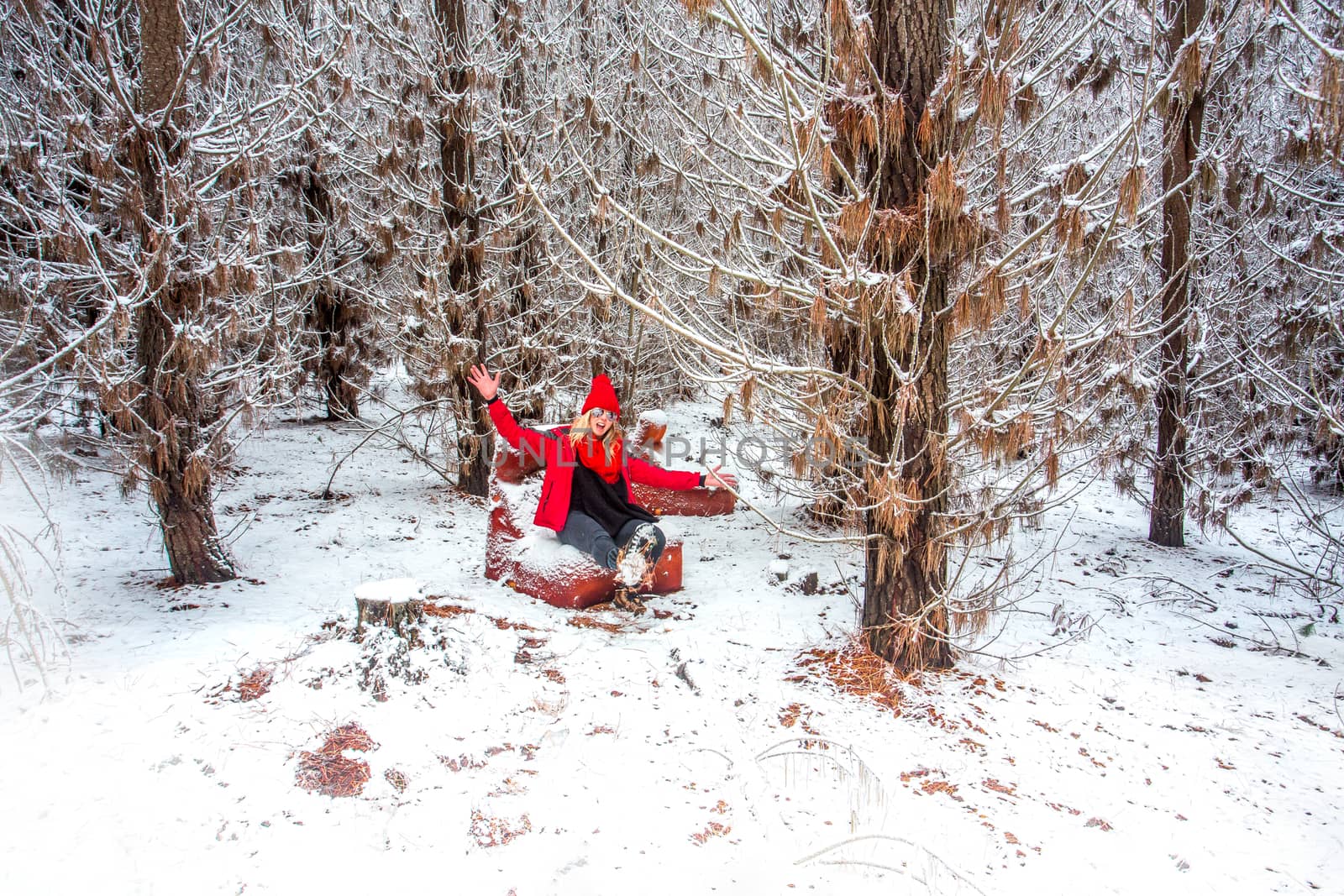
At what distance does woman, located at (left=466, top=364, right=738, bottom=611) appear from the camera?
16.6 ft

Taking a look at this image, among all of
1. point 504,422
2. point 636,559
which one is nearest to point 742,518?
point 636,559

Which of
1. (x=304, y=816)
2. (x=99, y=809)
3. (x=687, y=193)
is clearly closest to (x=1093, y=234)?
(x=304, y=816)

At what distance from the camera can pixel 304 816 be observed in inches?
108

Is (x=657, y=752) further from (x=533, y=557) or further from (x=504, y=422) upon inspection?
(x=504, y=422)

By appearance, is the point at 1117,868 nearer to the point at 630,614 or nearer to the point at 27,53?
the point at 630,614

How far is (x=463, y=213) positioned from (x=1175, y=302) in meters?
6.98

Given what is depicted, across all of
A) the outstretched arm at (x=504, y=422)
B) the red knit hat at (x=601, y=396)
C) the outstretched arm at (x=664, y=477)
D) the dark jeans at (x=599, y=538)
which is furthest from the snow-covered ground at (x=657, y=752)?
the red knit hat at (x=601, y=396)

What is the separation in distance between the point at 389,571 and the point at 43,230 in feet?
10.2

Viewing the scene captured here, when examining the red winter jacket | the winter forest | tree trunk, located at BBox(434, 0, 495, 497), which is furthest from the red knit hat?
tree trunk, located at BBox(434, 0, 495, 497)

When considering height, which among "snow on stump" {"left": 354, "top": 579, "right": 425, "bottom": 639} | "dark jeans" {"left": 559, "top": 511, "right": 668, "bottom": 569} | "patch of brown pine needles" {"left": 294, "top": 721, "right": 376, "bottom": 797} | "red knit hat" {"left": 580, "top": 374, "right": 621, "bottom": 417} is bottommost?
"patch of brown pine needles" {"left": 294, "top": 721, "right": 376, "bottom": 797}

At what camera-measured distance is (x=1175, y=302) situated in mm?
6430

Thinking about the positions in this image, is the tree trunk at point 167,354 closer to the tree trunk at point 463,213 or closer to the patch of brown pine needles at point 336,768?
the patch of brown pine needles at point 336,768

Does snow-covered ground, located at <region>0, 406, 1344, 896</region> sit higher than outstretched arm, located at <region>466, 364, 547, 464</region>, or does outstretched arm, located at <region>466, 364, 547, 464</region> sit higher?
outstretched arm, located at <region>466, 364, 547, 464</region>

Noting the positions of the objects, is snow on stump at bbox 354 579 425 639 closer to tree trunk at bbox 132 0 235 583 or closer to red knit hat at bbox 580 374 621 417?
red knit hat at bbox 580 374 621 417
